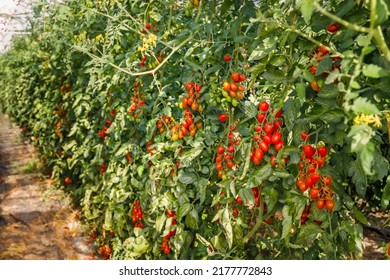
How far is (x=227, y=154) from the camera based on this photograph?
5.86 ft

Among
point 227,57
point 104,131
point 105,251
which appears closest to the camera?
point 227,57

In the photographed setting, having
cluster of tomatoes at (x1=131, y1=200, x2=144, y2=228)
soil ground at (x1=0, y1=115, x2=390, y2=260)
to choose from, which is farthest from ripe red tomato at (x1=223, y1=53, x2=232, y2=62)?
soil ground at (x1=0, y1=115, x2=390, y2=260)

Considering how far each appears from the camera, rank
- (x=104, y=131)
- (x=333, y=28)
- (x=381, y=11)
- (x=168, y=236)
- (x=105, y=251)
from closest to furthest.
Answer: (x=381, y=11) < (x=333, y=28) < (x=168, y=236) < (x=104, y=131) < (x=105, y=251)

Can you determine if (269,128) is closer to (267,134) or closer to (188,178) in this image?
(267,134)

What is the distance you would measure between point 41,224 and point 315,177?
3.64 meters

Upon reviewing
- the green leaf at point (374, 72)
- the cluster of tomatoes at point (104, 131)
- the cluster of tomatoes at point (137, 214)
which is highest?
the green leaf at point (374, 72)

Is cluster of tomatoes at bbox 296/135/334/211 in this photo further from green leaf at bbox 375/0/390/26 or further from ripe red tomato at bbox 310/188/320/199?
green leaf at bbox 375/0/390/26

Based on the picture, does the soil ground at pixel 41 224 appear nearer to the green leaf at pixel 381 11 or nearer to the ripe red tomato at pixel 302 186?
the ripe red tomato at pixel 302 186

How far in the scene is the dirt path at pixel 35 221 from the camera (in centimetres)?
376

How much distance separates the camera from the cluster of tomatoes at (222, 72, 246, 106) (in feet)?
5.63

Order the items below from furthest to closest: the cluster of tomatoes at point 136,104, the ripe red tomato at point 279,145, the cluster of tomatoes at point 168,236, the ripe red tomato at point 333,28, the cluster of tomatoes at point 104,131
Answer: the cluster of tomatoes at point 104,131 → the cluster of tomatoes at point 136,104 → the cluster of tomatoes at point 168,236 → the ripe red tomato at point 279,145 → the ripe red tomato at point 333,28

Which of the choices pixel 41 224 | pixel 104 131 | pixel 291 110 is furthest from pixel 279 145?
pixel 41 224

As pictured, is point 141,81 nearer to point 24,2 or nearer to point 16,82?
point 24,2

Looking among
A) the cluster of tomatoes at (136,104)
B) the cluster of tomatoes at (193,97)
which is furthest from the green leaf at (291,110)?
the cluster of tomatoes at (136,104)
